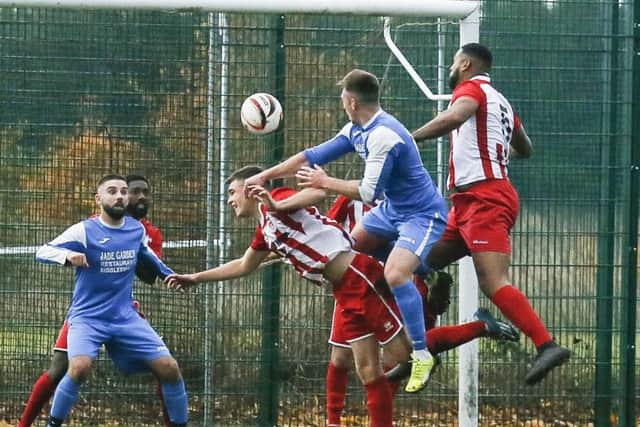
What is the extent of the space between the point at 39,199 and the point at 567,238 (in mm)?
4222

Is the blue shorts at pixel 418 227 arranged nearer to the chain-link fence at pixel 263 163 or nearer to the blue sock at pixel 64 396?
the chain-link fence at pixel 263 163

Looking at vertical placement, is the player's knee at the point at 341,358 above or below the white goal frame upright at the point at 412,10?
below

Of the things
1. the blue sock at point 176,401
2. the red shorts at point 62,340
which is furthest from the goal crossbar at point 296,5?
the blue sock at point 176,401

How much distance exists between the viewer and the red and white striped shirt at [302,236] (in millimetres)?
9273

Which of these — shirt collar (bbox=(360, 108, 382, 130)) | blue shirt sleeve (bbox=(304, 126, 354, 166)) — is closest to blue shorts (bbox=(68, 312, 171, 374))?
blue shirt sleeve (bbox=(304, 126, 354, 166))

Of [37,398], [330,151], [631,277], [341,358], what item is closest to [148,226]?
[37,398]

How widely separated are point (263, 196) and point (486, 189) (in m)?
1.45

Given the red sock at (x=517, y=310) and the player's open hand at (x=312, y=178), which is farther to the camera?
the red sock at (x=517, y=310)

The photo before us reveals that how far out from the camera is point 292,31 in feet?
38.0

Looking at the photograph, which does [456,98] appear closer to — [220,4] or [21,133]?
[220,4]

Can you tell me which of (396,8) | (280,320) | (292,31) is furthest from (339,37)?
(280,320)

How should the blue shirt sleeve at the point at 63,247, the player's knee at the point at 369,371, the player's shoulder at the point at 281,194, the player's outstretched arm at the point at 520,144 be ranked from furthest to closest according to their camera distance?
the blue shirt sleeve at the point at 63,247, the player's outstretched arm at the point at 520,144, the player's knee at the point at 369,371, the player's shoulder at the point at 281,194

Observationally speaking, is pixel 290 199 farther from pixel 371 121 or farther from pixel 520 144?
A: pixel 520 144

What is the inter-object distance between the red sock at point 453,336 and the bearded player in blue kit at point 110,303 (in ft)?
6.04
